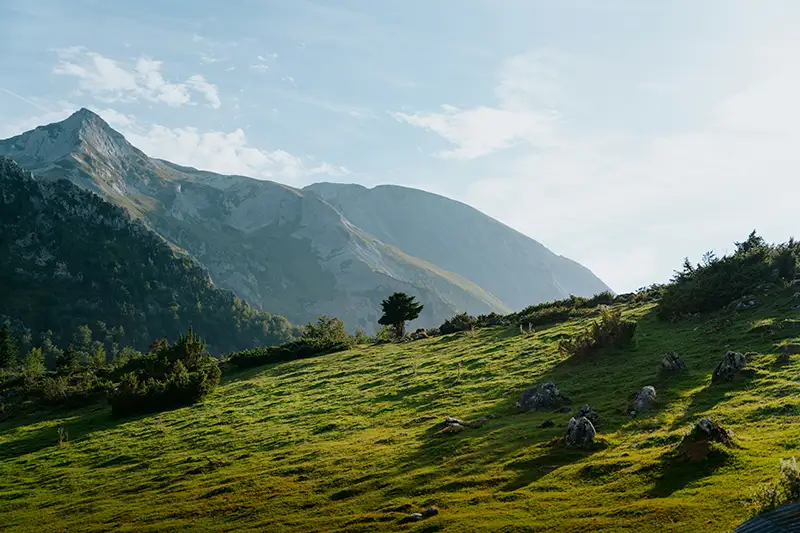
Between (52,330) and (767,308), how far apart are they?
219457 millimetres

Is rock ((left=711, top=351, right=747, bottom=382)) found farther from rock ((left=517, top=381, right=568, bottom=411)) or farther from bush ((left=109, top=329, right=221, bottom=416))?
bush ((left=109, top=329, right=221, bottom=416))

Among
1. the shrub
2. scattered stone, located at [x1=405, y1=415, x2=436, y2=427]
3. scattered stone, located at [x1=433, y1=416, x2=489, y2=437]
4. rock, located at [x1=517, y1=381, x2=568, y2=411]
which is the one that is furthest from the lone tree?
scattered stone, located at [x1=433, y1=416, x2=489, y2=437]

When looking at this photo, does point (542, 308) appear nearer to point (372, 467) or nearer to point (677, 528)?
point (372, 467)

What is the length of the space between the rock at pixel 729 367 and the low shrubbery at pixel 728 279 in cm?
1644

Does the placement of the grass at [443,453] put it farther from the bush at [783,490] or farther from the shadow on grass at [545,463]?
the bush at [783,490]

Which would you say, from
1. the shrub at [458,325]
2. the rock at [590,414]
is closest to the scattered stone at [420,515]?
the rock at [590,414]

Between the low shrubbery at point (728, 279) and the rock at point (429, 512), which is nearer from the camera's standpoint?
the rock at point (429, 512)

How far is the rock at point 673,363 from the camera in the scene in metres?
24.5

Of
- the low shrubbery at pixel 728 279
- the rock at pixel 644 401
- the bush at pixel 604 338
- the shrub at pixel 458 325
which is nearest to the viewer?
the rock at pixel 644 401

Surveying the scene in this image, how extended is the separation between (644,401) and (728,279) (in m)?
23.9

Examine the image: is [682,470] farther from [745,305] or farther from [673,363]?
[745,305]

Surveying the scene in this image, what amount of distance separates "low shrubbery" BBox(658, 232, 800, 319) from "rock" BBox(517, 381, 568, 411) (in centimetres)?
1840

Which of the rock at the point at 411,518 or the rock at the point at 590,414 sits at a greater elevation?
the rock at the point at 590,414

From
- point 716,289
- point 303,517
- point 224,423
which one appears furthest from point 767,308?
point 224,423
